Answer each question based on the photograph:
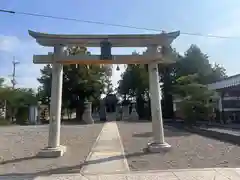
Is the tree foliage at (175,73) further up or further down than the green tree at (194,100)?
further up

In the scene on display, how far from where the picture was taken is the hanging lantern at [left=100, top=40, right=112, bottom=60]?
35.2 ft

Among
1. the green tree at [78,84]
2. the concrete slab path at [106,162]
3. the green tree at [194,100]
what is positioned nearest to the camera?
the concrete slab path at [106,162]

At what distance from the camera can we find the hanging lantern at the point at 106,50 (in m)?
10.7

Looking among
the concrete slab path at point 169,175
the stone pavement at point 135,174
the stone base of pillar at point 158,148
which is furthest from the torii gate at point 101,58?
the concrete slab path at point 169,175

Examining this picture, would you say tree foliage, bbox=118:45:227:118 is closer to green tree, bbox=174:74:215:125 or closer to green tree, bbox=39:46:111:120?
green tree, bbox=39:46:111:120

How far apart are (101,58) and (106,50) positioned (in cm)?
37

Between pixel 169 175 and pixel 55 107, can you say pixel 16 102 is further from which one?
pixel 169 175

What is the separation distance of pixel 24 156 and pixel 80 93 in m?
27.9

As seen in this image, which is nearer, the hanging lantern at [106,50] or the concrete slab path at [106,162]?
the concrete slab path at [106,162]

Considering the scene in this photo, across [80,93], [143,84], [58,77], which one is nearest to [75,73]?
[80,93]

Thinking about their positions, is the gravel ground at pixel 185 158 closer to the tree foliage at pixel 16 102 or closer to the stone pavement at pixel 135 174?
→ the stone pavement at pixel 135 174

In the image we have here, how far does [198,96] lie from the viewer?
829 inches

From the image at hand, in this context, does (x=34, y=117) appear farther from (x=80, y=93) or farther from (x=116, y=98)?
(x=116, y=98)

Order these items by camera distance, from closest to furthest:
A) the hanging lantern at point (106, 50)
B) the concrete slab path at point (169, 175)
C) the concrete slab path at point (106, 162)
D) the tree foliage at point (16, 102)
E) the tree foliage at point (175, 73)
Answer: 1. the concrete slab path at point (169, 175)
2. the concrete slab path at point (106, 162)
3. the hanging lantern at point (106, 50)
4. the tree foliage at point (16, 102)
5. the tree foliage at point (175, 73)
